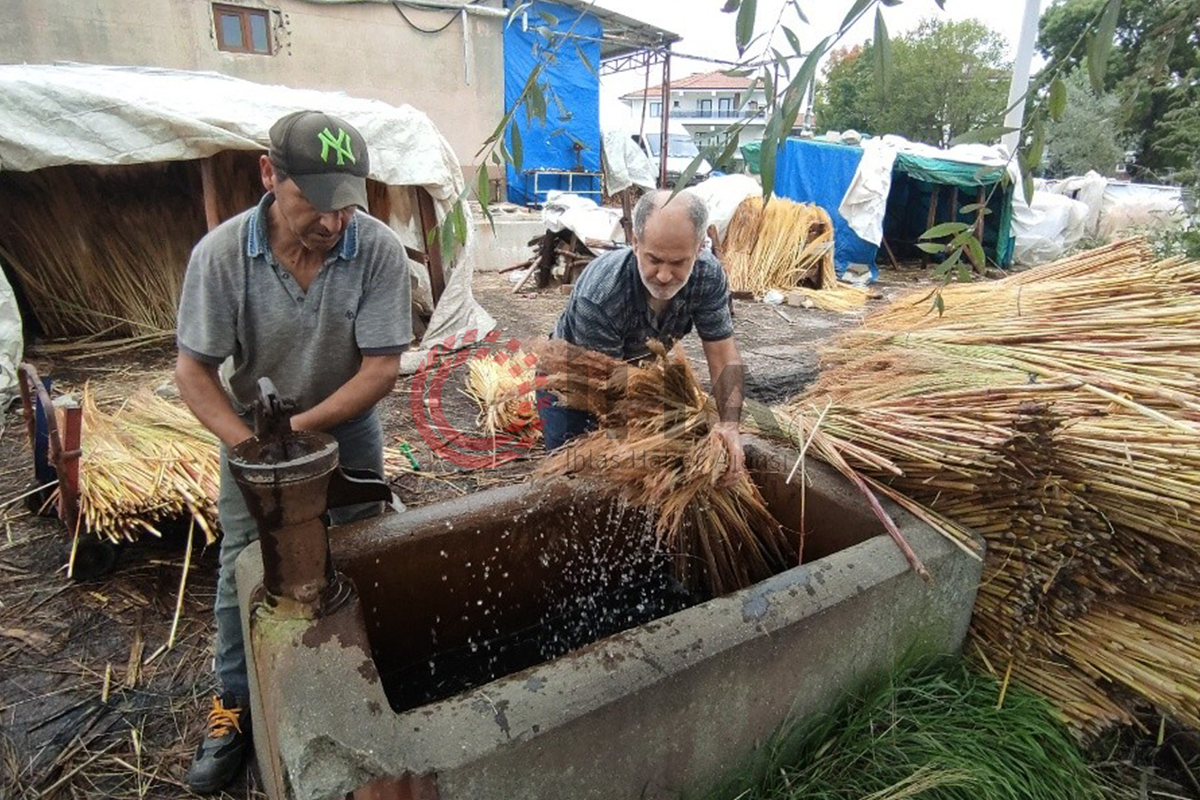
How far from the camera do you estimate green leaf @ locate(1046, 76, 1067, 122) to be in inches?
40.9

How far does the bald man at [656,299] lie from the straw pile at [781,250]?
7503mm

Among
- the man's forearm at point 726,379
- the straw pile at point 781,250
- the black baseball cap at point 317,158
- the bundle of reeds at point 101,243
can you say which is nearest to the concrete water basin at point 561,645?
the man's forearm at point 726,379

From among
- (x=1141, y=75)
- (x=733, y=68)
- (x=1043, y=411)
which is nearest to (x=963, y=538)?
(x=1043, y=411)

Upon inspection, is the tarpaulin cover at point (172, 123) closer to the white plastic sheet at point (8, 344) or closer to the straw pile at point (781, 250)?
the white plastic sheet at point (8, 344)

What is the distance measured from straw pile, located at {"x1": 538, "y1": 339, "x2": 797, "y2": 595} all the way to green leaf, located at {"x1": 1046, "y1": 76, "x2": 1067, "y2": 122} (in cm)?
109

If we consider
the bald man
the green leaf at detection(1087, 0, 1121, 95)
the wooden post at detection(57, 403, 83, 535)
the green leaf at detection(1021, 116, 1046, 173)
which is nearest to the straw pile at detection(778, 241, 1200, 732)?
the bald man

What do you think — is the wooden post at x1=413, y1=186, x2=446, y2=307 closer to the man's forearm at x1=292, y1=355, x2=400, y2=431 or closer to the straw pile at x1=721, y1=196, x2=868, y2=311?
the man's forearm at x1=292, y1=355, x2=400, y2=431

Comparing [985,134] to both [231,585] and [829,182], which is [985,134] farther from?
[829,182]

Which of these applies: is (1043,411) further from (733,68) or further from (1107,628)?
(733,68)

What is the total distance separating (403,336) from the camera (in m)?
2.01

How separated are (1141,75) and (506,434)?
378 centimetres

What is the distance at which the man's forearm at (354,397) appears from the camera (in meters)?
1.91

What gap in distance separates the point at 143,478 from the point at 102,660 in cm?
68

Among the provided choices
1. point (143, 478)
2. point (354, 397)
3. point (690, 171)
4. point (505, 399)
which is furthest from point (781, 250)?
point (690, 171)
